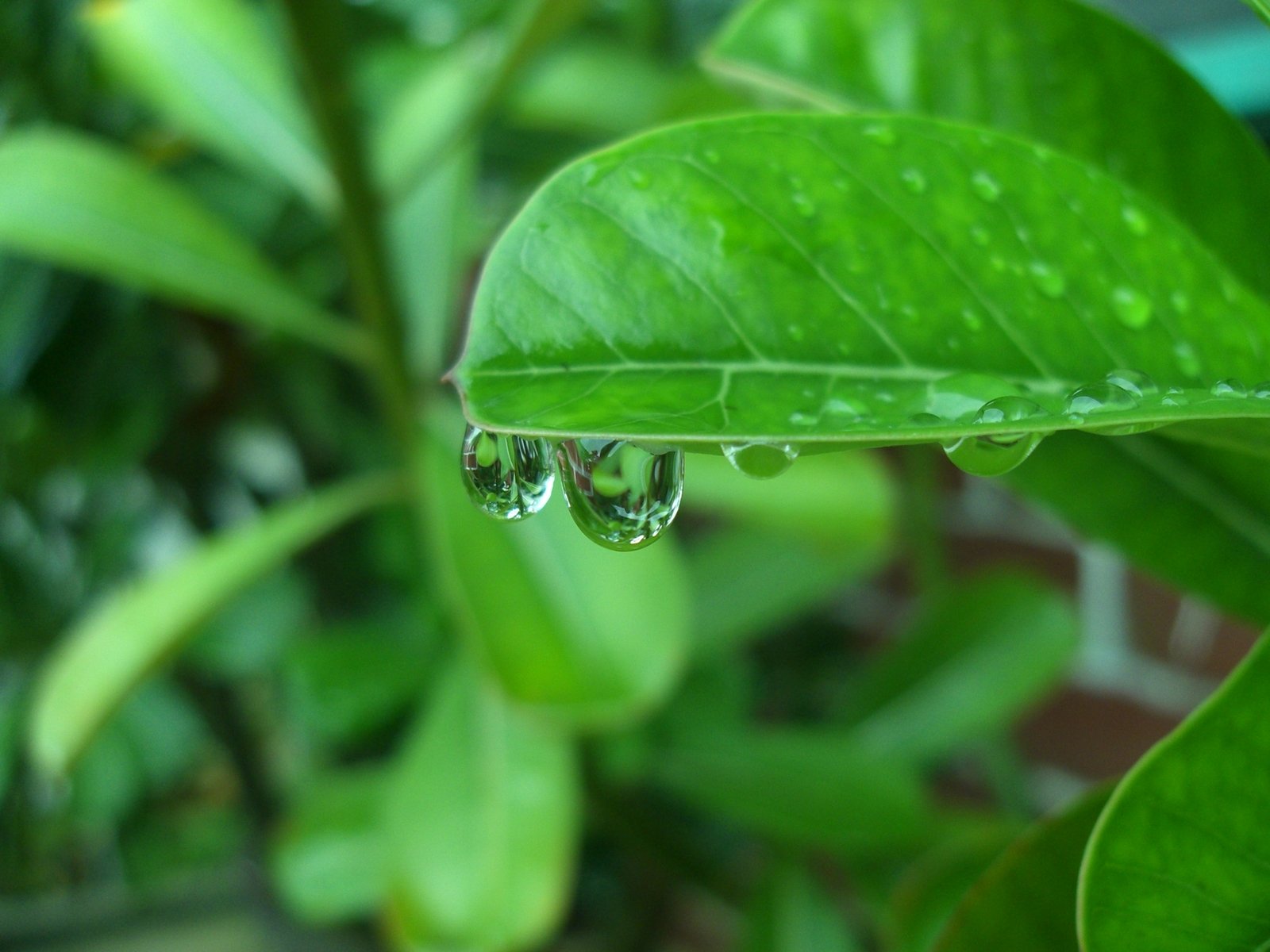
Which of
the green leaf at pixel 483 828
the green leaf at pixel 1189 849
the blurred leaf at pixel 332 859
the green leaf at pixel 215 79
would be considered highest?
the green leaf at pixel 1189 849

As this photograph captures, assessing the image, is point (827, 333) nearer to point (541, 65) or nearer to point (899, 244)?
point (899, 244)

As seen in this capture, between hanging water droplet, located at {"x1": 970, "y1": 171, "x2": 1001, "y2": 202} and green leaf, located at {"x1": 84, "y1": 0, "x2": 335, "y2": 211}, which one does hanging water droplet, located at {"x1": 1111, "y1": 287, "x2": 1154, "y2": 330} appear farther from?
green leaf, located at {"x1": 84, "y1": 0, "x2": 335, "y2": 211}

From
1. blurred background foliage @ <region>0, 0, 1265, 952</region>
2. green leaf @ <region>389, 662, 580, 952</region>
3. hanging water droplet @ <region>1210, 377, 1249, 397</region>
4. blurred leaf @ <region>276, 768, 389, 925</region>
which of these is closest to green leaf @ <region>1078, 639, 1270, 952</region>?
hanging water droplet @ <region>1210, 377, 1249, 397</region>

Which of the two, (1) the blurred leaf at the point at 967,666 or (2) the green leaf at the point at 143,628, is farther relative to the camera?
(1) the blurred leaf at the point at 967,666

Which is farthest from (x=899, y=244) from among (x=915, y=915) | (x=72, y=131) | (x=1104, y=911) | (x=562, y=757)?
(x=72, y=131)

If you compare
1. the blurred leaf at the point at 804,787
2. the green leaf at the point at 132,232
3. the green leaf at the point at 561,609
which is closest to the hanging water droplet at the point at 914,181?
the green leaf at the point at 561,609

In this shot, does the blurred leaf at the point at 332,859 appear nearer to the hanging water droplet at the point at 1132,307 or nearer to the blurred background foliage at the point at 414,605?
the blurred background foliage at the point at 414,605
